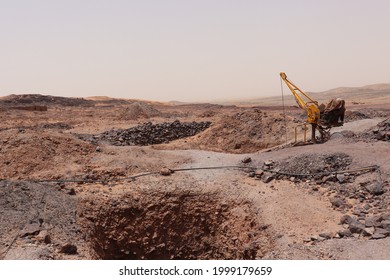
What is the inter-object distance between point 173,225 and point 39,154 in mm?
5853

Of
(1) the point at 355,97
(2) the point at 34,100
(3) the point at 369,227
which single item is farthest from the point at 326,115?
(1) the point at 355,97

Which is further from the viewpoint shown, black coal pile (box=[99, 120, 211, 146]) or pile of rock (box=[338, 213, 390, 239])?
black coal pile (box=[99, 120, 211, 146])

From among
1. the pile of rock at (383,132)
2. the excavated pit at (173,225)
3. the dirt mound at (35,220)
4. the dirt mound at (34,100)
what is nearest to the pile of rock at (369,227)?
the excavated pit at (173,225)

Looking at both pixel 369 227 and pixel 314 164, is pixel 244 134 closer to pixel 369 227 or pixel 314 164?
pixel 314 164

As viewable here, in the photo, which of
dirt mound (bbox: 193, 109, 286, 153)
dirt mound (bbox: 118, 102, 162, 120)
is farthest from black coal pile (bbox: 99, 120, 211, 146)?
dirt mound (bbox: 118, 102, 162, 120)

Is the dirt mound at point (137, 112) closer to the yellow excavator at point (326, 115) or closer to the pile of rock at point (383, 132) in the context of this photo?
the yellow excavator at point (326, 115)

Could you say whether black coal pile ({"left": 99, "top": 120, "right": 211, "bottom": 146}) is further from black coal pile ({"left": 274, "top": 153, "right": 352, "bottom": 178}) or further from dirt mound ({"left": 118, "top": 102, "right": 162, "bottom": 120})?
black coal pile ({"left": 274, "top": 153, "right": 352, "bottom": 178})

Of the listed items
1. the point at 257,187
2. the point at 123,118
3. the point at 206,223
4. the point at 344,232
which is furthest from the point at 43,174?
the point at 123,118

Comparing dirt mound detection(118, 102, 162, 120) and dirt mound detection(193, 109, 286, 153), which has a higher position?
dirt mound detection(118, 102, 162, 120)

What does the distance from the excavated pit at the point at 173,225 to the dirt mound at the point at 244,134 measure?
26.3ft

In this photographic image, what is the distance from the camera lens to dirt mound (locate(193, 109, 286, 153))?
1995cm

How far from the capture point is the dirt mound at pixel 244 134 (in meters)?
20.0

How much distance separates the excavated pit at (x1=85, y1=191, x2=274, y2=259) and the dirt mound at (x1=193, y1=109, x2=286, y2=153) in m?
8.02

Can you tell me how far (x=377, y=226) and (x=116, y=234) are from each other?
6.80 m
